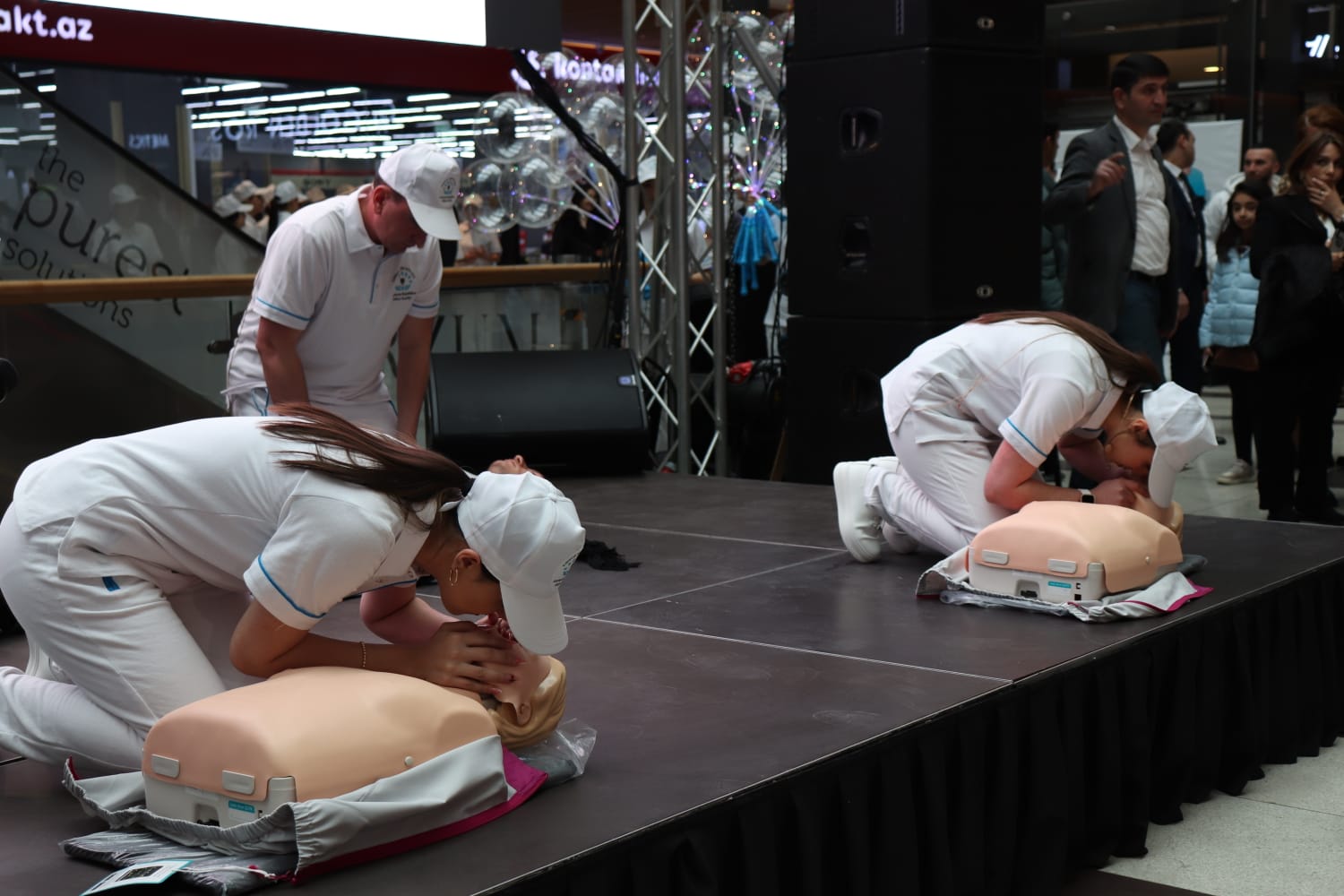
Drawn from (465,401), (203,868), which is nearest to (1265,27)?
(465,401)

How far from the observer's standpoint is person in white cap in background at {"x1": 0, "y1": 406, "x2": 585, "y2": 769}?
1.77 meters

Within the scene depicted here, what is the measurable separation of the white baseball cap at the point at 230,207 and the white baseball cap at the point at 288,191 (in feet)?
0.96

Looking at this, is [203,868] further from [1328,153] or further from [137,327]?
[1328,153]

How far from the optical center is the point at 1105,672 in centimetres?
261

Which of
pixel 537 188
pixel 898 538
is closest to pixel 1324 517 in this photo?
pixel 898 538

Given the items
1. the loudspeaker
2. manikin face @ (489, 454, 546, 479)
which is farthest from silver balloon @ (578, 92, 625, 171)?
manikin face @ (489, 454, 546, 479)

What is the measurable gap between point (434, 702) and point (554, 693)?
307 mm

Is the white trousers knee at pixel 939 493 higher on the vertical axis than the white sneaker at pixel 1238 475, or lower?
higher

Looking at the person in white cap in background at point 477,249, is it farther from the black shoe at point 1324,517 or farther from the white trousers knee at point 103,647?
the white trousers knee at point 103,647

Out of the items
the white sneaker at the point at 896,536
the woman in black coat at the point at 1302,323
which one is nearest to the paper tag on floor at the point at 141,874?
the white sneaker at the point at 896,536

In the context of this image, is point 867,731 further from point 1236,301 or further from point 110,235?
point 110,235

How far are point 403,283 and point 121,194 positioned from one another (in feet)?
13.6

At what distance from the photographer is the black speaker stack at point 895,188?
14.7ft

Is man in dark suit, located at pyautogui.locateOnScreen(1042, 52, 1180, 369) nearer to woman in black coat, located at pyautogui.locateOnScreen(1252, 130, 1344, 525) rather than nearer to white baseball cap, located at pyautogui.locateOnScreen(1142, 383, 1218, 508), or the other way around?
woman in black coat, located at pyautogui.locateOnScreen(1252, 130, 1344, 525)
